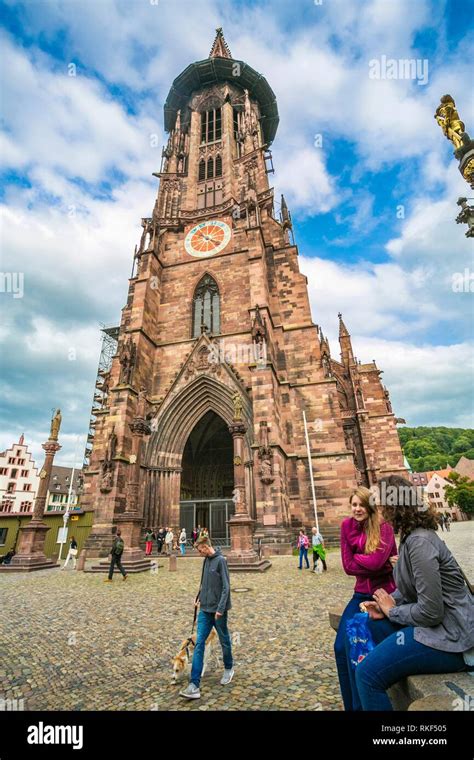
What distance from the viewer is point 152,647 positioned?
4.05 m

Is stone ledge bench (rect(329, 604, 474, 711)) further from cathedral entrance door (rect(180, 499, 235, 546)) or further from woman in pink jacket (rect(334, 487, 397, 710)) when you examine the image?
cathedral entrance door (rect(180, 499, 235, 546))

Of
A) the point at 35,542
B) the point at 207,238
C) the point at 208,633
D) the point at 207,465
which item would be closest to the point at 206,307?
the point at 207,238

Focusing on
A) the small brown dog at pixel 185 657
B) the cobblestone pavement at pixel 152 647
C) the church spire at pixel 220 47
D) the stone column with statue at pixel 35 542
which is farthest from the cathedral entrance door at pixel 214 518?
the church spire at pixel 220 47

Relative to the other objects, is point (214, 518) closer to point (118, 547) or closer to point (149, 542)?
point (149, 542)

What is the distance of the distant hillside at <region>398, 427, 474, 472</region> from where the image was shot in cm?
7050

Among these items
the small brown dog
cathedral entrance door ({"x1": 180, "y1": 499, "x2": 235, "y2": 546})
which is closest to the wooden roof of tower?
cathedral entrance door ({"x1": 180, "y1": 499, "x2": 235, "y2": 546})

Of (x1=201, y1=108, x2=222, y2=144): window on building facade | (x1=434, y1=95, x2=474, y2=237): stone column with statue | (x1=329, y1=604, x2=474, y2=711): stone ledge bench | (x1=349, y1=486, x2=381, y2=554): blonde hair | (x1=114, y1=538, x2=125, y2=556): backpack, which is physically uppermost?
(x1=201, y1=108, x2=222, y2=144): window on building facade

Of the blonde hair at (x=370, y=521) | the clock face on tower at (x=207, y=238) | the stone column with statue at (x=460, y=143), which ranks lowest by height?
the blonde hair at (x=370, y=521)

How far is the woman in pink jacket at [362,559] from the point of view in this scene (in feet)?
7.13

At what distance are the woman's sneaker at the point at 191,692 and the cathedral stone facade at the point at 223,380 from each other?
27.1ft

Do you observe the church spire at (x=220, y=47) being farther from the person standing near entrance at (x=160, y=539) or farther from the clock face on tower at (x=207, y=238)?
the person standing near entrance at (x=160, y=539)

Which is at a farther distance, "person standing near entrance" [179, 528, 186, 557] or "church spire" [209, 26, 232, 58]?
"church spire" [209, 26, 232, 58]
